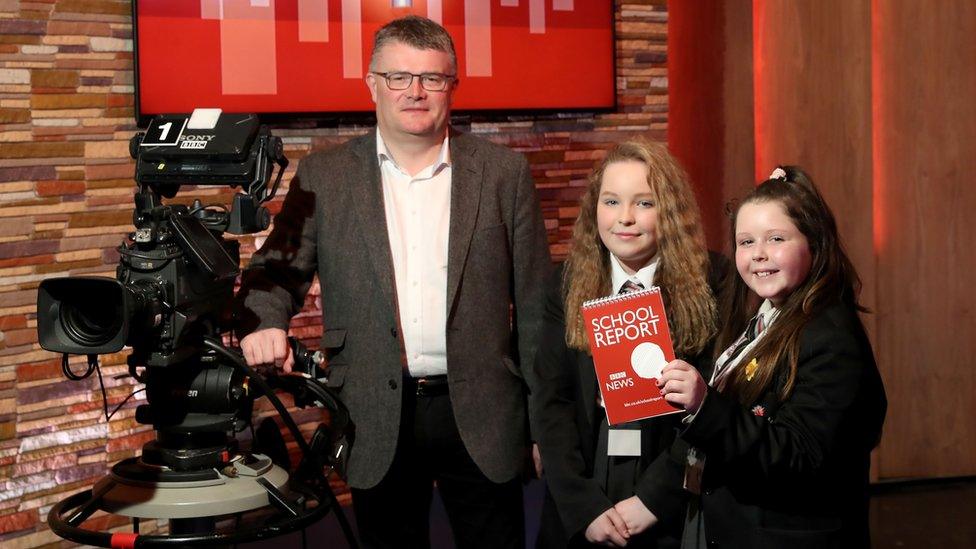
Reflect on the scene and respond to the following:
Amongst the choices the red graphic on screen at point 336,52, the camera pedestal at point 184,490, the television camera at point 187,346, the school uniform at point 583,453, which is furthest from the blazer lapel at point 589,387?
the red graphic on screen at point 336,52

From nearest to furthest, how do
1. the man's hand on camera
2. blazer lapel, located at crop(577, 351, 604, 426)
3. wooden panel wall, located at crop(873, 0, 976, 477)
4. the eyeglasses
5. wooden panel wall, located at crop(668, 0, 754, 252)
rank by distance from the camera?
1. the man's hand on camera
2. blazer lapel, located at crop(577, 351, 604, 426)
3. the eyeglasses
4. wooden panel wall, located at crop(668, 0, 754, 252)
5. wooden panel wall, located at crop(873, 0, 976, 477)

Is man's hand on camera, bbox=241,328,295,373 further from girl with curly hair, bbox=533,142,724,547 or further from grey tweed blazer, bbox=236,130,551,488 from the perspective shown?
girl with curly hair, bbox=533,142,724,547

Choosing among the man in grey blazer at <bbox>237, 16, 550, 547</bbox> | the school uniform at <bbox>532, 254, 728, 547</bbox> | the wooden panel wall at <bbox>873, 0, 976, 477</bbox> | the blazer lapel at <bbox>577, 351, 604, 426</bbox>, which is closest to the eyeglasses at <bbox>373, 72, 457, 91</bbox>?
the man in grey blazer at <bbox>237, 16, 550, 547</bbox>

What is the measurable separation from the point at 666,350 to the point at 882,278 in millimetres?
2990

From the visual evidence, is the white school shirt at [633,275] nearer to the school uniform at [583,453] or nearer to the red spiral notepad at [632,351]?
the school uniform at [583,453]

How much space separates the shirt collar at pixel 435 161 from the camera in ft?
7.80

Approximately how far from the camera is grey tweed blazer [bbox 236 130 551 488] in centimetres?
230

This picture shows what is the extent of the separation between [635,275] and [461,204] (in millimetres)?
434

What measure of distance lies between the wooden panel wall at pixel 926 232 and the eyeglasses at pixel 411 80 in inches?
106

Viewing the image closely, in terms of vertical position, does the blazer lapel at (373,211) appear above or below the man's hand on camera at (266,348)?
above

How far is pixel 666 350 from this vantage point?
174 cm

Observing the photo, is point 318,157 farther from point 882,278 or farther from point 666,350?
point 882,278

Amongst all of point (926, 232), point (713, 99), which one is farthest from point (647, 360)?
point (926, 232)

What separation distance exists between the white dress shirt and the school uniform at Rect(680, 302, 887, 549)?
0.74m
